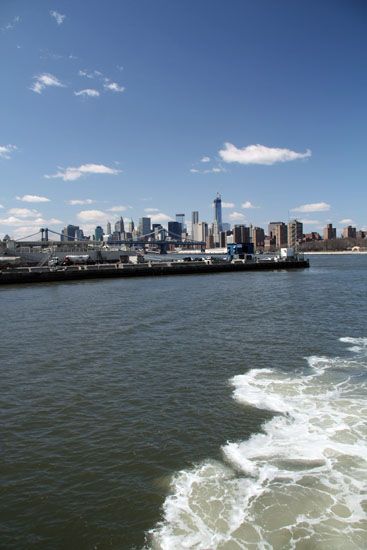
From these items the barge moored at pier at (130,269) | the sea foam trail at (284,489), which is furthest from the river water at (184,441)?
the barge moored at pier at (130,269)

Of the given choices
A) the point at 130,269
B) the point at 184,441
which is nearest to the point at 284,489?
the point at 184,441

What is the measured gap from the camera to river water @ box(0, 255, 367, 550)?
6016 mm

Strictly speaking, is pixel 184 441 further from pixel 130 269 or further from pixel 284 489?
pixel 130 269

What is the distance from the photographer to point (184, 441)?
8.40m

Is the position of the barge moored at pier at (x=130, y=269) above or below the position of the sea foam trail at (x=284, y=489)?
above

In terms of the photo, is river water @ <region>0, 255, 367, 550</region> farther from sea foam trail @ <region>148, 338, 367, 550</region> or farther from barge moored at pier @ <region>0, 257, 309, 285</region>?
barge moored at pier @ <region>0, 257, 309, 285</region>

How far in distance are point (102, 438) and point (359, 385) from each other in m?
7.04

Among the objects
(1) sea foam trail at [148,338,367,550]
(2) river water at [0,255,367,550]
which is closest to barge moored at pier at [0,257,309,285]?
(2) river water at [0,255,367,550]

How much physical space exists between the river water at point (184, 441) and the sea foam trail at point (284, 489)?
22 mm

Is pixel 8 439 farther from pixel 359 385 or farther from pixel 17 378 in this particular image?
pixel 359 385

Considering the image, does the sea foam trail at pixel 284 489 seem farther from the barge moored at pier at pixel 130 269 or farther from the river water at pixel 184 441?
the barge moored at pier at pixel 130 269

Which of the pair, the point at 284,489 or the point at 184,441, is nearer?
the point at 284,489

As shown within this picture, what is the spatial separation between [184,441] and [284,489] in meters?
2.29

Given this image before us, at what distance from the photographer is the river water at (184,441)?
6.02 m
